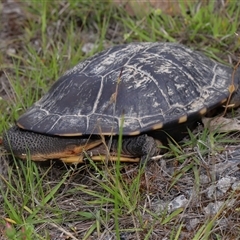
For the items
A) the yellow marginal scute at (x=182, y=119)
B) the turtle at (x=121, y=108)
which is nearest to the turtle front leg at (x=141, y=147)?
the turtle at (x=121, y=108)

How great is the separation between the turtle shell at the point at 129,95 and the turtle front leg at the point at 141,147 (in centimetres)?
8

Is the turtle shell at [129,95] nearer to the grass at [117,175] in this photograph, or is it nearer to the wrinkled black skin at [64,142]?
the wrinkled black skin at [64,142]

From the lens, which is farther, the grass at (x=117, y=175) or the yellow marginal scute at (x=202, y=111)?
the yellow marginal scute at (x=202, y=111)

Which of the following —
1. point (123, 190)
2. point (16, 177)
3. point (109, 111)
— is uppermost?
point (109, 111)

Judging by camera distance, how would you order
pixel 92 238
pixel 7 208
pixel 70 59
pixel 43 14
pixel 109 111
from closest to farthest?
pixel 92 238 < pixel 7 208 < pixel 109 111 < pixel 70 59 < pixel 43 14

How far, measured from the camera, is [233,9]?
3.79 m

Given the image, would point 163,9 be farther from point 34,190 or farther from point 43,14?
point 34,190

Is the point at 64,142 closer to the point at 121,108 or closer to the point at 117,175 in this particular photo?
the point at 121,108

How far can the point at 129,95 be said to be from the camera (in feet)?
9.20

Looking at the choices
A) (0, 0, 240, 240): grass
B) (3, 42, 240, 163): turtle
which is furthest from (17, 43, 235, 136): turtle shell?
(0, 0, 240, 240): grass

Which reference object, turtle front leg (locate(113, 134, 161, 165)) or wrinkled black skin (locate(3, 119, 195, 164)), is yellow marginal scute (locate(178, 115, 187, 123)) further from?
turtle front leg (locate(113, 134, 161, 165))

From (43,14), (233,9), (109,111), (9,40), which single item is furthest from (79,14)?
(109,111)

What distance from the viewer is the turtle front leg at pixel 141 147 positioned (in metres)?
2.74

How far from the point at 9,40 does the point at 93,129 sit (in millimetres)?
1723
